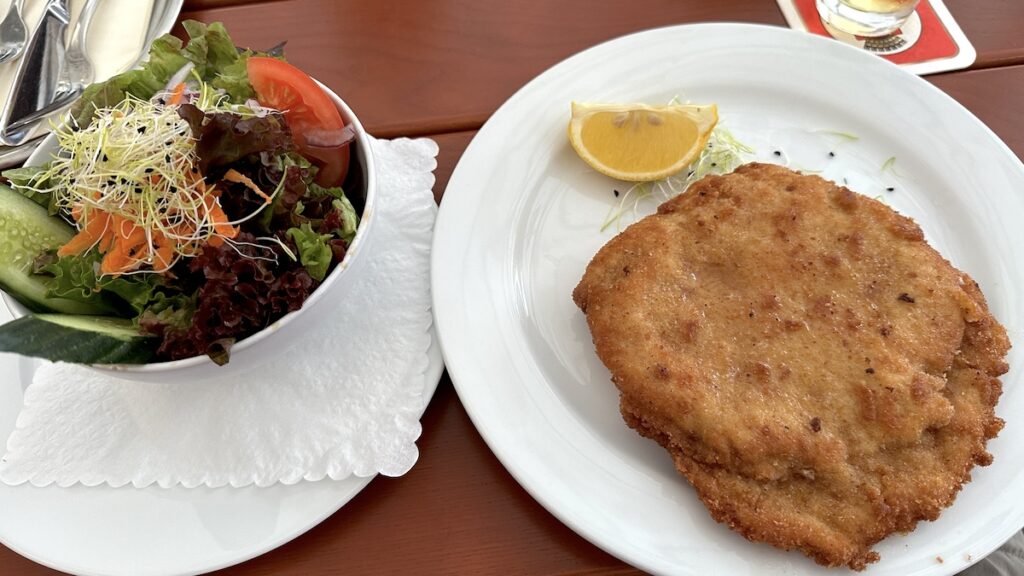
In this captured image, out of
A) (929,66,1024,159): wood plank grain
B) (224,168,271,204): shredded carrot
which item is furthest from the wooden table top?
(224,168,271,204): shredded carrot

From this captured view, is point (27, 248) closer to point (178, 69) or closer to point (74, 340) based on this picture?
point (74, 340)

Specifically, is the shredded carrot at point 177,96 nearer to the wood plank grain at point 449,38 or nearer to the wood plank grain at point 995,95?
the wood plank grain at point 449,38

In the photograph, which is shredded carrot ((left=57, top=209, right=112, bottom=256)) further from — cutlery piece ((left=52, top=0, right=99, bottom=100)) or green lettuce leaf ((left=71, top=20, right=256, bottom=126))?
cutlery piece ((left=52, top=0, right=99, bottom=100))

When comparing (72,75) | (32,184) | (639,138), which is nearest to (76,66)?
(72,75)

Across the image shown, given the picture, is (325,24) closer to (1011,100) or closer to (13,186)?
(13,186)

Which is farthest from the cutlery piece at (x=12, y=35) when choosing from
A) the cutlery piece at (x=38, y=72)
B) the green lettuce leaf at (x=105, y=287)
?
the green lettuce leaf at (x=105, y=287)
